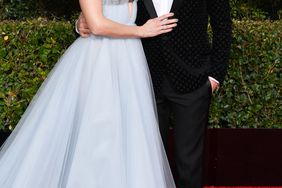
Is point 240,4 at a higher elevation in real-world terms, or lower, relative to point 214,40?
lower

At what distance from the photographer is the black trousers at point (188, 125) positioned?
3.16m

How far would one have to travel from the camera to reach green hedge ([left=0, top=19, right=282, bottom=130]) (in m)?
4.40

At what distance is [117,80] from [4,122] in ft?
5.61

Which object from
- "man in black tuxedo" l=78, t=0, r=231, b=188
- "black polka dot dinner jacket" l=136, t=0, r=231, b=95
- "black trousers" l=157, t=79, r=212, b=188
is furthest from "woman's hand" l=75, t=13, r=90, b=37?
"black trousers" l=157, t=79, r=212, b=188

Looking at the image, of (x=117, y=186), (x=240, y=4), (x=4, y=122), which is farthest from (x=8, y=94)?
(x=240, y=4)

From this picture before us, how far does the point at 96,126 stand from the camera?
2979 mm

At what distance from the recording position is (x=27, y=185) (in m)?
3.03

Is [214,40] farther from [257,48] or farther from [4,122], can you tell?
[4,122]

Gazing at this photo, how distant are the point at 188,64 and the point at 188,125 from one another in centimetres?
33

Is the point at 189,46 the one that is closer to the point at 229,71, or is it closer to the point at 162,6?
the point at 162,6

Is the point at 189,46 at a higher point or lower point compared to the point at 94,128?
higher

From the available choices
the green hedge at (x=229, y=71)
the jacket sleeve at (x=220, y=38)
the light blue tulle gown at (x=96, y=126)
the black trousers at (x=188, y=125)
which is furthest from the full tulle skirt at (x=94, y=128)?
the green hedge at (x=229, y=71)

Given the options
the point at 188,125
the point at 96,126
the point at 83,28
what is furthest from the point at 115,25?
the point at 188,125

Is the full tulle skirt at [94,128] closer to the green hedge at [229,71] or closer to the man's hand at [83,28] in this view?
the man's hand at [83,28]
